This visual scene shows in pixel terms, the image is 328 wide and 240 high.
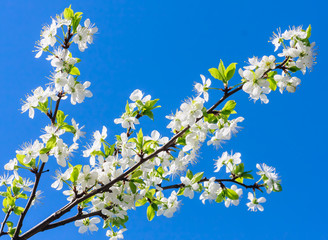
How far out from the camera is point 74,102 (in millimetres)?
2891

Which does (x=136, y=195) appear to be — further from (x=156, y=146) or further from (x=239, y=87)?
(x=239, y=87)

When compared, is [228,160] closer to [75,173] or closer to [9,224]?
[75,173]

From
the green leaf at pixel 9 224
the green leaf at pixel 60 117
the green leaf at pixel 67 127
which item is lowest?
the green leaf at pixel 9 224

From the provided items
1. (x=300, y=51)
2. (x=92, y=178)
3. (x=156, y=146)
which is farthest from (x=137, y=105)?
(x=300, y=51)

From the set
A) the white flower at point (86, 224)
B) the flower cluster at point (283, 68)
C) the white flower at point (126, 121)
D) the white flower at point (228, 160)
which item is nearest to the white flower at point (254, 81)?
the flower cluster at point (283, 68)

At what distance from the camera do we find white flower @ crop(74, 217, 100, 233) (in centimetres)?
297

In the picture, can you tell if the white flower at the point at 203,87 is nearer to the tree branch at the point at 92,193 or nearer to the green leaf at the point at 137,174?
the tree branch at the point at 92,193

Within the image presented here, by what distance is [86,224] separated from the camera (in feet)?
9.86

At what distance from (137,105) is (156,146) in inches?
13.6

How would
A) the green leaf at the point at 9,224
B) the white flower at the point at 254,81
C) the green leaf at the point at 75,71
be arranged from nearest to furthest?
the white flower at the point at 254,81 → the green leaf at the point at 75,71 → the green leaf at the point at 9,224

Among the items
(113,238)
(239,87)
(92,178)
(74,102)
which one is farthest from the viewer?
(113,238)

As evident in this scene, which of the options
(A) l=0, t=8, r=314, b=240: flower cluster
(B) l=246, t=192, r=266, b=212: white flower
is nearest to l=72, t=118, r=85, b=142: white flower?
(A) l=0, t=8, r=314, b=240: flower cluster

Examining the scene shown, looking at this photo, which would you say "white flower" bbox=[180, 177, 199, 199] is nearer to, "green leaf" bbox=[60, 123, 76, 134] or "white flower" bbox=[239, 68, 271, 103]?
"white flower" bbox=[239, 68, 271, 103]

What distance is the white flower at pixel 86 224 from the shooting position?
2.97 metres
